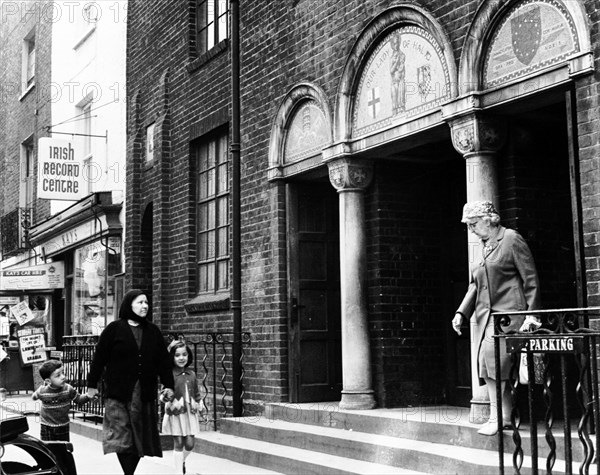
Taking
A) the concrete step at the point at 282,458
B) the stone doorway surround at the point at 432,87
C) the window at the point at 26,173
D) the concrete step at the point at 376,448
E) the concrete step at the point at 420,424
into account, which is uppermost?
the window at the point at 26,173

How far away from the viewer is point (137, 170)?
14766 millimetres

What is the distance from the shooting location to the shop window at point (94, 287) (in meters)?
15.8

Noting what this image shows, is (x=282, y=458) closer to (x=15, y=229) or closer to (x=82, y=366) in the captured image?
(x=82, y=366)

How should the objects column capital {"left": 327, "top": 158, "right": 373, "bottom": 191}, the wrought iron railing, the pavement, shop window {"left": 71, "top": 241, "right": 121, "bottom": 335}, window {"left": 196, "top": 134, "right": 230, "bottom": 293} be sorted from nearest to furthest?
the pavement < column capital {"left": 327, "top": 158, "right": 373, "bottom": 191} < window {"left": 196, "top": 134, "right": 230, "bottom": 293} < shop window {"left": 71, "top": 241, "right": 121, "bottom": 335} < the wrought iron railing

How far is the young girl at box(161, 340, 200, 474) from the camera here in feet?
27.3

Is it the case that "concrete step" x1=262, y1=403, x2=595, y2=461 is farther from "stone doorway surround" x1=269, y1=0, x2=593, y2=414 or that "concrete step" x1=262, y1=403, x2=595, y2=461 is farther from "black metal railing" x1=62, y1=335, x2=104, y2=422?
"black metal railing" x1=62, y1=335, x2=104, y2=422

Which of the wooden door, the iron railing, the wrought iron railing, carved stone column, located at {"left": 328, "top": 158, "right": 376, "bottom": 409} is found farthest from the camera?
the wrought iron railing

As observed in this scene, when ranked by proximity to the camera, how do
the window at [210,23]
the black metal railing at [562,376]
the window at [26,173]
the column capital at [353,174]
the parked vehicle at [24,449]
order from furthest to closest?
the window at [26,173]
the window at [210,23]
the column capital at [353,174]
the parked vehicle at [24,449]
the black metal railing at [562,376]

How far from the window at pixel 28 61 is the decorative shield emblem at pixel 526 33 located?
1903 centimetres

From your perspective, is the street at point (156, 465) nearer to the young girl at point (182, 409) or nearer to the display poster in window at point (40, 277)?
the young girl at point (182, 409)

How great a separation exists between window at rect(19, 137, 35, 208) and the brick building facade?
11.6m

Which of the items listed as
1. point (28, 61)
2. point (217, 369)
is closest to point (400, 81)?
point (217, 369)

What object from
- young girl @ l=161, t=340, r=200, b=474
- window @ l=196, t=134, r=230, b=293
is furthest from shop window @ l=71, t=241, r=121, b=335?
young girl @ l=161, t=340, r=200, b=474

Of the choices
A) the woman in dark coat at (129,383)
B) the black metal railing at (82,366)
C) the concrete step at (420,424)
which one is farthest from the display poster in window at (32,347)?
the woman in dark coat at (129,383)
